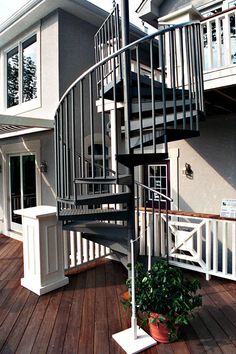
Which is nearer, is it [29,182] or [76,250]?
[76,250]

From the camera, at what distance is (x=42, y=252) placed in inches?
141

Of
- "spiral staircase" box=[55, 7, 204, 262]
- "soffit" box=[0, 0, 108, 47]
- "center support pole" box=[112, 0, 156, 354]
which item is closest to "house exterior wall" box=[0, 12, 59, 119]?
"soffit" box=[0, 0, 108, 47]

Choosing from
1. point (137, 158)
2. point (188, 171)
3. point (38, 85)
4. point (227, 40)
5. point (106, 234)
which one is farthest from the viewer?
point (38, 85)

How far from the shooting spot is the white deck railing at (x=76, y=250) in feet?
13.5

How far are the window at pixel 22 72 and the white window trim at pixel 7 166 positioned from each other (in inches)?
39.7

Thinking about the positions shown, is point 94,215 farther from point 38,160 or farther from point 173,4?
point 173,4

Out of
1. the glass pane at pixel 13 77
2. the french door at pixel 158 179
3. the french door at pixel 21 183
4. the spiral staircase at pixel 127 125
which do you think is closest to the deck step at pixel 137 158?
the spiral staircase at pixel 127 125

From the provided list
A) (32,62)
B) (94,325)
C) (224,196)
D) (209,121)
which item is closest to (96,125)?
(32,62)

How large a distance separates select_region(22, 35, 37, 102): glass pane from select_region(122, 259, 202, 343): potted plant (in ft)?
16.1

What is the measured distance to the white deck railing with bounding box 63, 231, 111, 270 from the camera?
4.12 metres

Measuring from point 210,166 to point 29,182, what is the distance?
400 cm

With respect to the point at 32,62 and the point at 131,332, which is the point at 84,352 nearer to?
the point at 131,332

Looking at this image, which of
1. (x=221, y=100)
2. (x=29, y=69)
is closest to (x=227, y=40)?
(x=221, y=100)

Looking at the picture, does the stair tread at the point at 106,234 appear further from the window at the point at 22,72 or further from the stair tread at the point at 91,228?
the window at the point at 22,72
